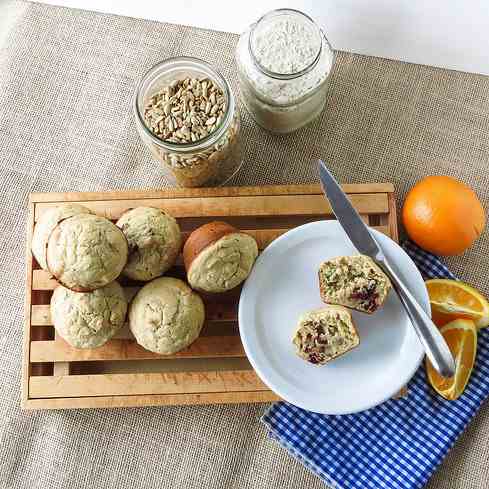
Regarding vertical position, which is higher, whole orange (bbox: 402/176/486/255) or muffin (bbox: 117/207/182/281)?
whole orange (bbox: 402/176/486/255)

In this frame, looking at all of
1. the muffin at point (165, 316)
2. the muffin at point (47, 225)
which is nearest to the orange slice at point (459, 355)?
the muffin at point (165, 316)

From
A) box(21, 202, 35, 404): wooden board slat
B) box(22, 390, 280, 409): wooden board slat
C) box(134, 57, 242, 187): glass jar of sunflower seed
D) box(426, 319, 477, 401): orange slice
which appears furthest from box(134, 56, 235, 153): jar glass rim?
box(426, 319, 477, 401): orange slice

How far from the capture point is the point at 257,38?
1246 millimetres

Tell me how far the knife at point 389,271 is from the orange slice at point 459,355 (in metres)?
0.11

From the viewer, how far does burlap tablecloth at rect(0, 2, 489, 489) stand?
1.37 m

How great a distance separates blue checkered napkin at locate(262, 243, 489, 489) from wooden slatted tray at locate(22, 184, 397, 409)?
11 centimetres

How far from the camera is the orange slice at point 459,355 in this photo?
1.30 meters

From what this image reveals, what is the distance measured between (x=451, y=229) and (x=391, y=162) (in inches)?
9.4

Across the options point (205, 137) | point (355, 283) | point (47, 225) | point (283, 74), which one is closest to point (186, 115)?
point (205, 137)

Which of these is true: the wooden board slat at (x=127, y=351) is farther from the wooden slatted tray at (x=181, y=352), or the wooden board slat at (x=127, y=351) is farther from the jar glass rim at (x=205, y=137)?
the jar glass rim at (x=205, y=137)

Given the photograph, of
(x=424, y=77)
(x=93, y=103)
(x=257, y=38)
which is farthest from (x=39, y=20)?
(x=424, y=77)

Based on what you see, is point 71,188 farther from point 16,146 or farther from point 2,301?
point 2,301

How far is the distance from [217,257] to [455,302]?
1.60 feet

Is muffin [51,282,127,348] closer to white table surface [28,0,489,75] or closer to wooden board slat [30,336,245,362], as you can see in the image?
wooden board slat [30,336,245,362]
